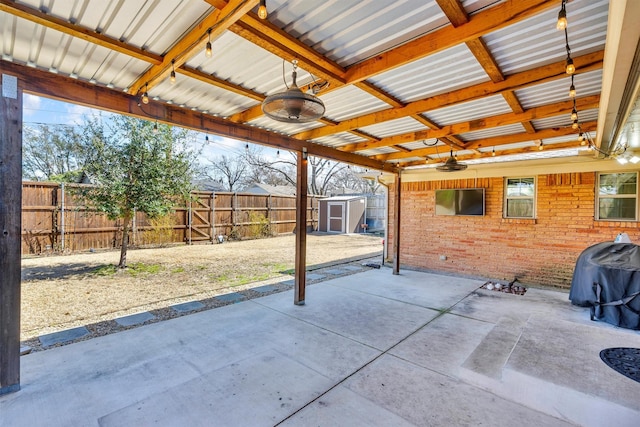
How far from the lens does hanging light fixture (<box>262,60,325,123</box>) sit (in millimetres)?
2104

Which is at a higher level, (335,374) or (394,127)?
(394,127)

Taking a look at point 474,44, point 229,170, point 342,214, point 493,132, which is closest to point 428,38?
point 474,44

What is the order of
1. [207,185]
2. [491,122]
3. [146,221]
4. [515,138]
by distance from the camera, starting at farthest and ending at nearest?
[207,185] < [146,221] < [515,138] < [491,122]

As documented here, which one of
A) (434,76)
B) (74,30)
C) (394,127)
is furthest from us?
(394,127)

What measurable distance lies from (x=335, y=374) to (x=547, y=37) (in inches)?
122

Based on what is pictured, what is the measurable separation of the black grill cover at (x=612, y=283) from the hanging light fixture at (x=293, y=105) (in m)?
4.09

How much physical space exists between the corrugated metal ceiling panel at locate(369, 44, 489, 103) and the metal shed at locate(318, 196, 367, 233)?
13326 millimetres

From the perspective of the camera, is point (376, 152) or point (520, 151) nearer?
point (520, 151)

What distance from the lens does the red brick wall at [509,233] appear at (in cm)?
539

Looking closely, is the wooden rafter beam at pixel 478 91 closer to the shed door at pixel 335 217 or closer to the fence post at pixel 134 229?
the fence post at pixel 134 229

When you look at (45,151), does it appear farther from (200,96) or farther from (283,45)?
(283,45)

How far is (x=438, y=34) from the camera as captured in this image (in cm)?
204

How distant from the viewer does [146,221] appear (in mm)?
9719

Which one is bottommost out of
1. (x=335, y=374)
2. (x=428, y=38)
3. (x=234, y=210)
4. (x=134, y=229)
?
(x=335, y=374)
